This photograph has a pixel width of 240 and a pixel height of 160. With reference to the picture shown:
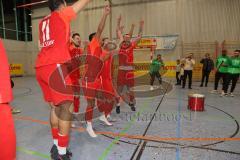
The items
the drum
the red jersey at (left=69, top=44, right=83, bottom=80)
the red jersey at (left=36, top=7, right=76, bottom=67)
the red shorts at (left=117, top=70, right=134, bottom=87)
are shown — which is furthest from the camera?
the drum

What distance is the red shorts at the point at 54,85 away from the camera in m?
2.52

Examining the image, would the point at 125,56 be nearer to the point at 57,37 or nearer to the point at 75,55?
the point at 75,55

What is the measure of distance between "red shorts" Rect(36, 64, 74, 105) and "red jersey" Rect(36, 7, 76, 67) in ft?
0.26

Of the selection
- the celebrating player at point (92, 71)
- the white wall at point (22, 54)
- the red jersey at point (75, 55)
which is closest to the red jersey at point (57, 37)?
the celebrating player at point (92, 71)

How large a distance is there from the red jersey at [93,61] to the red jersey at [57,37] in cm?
151

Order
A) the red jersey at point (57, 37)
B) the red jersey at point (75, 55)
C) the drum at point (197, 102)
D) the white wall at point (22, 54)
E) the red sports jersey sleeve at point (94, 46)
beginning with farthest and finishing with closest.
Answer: the white wall at point (22, 54) < the drum at point (197, 102) < the red jersey at point (75, 55) < the red sports jersey sleeve at point (94, 46) < the red jersey at point (57, 37)

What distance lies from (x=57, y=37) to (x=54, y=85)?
53 cm

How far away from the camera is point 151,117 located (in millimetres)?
5555

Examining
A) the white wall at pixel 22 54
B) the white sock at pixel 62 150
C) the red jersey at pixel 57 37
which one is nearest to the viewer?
the red jersey at pixel 57 37

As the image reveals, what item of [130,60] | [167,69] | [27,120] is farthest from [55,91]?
[167,69]

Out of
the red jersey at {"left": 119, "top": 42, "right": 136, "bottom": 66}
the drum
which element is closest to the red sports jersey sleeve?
the red jersey at {"left": 119, "top": 42, "right": 136, "bottom": 66}

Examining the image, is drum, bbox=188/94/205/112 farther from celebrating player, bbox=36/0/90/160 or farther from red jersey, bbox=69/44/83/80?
celebrating player, bbox=36/0/90/160

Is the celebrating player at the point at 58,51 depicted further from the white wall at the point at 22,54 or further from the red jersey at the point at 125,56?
the white wall at the point at 22,54

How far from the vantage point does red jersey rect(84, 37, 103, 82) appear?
13.3 feet
